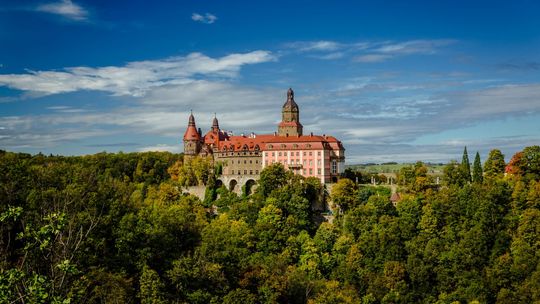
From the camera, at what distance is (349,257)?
56.7 m

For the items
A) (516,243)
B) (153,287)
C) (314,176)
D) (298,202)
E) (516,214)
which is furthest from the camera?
(314,176)

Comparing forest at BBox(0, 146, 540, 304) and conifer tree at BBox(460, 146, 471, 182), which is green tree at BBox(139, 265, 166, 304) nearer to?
forest at BBox(0, 146, 540, 304)

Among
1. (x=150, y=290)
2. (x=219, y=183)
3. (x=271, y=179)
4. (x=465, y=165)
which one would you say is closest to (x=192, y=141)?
(x=219, y=183)

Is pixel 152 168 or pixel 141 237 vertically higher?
pixel 152 168

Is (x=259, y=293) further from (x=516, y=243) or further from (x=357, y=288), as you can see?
(x=516, y=243)

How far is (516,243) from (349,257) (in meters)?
15.9

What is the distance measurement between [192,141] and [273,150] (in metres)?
13.2

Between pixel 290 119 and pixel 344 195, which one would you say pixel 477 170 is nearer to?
pixel 344 195

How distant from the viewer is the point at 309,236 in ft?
203

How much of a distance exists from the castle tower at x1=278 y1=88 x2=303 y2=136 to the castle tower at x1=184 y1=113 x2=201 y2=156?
12084 mm

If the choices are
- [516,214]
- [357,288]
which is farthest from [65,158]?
[516,214]

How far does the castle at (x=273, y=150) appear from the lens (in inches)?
2869

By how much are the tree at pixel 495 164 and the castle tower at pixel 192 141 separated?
39544 mm

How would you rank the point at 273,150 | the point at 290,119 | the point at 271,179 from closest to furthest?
the point at 271,179 < the point at 273,150 < the point at 290,119
